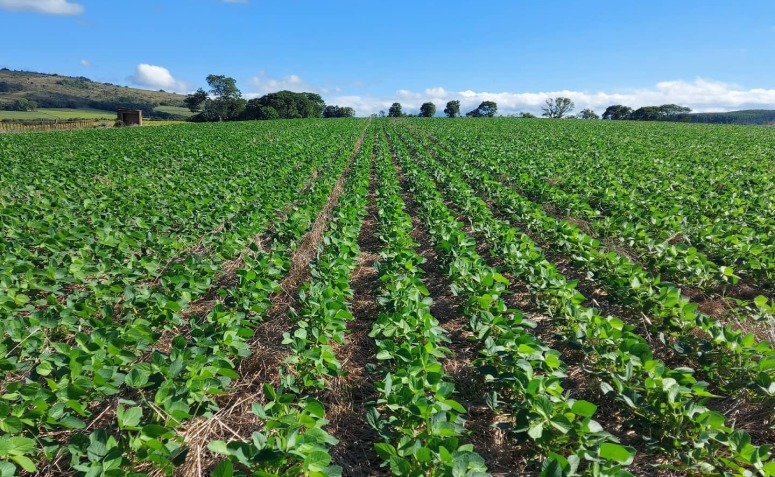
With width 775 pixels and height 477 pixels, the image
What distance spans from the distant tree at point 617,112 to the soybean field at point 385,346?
321ft

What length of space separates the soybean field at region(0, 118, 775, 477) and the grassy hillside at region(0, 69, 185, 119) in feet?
354

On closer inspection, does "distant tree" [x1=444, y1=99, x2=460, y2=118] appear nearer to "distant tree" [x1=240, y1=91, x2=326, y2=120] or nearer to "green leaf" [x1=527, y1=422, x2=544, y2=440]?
"distant tree" [x1=240, y1=91, x2=326, y2=120]

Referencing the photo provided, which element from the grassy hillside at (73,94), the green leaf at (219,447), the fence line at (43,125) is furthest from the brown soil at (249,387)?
the grassy hillside at (73,94)

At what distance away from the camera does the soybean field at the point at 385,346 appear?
2.35m

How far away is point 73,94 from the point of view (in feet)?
393

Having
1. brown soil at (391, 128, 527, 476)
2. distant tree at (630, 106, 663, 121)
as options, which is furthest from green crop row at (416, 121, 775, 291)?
distant tree at (630, 106, 663, 121)

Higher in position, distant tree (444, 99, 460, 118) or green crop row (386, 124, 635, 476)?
distant tree (444, 99, 460, 118)

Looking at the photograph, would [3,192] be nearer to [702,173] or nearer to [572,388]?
[572,388]

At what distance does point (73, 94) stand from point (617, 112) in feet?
507

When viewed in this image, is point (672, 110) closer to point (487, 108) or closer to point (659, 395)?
point (487, 108)

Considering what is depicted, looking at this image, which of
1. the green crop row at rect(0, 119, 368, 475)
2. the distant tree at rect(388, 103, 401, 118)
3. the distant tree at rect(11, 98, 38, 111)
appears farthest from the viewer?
the distant tree at rect(388, 103, 401, 118)

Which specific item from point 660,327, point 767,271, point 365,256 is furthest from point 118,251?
point 767,271

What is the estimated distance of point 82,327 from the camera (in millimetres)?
4164

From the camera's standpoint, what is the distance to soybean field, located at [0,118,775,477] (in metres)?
2.35
